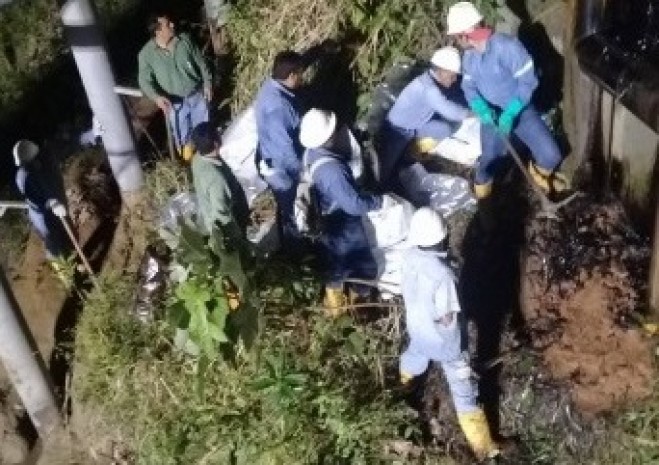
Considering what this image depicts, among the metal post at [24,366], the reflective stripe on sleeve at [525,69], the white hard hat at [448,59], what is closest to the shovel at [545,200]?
the reflective stripe on sleeve at [525,69]

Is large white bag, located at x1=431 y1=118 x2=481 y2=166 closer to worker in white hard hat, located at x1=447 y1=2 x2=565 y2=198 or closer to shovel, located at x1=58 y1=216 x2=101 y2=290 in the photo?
worker in white hard hat, located at x1=447 y1=2 x2=565 y2=198

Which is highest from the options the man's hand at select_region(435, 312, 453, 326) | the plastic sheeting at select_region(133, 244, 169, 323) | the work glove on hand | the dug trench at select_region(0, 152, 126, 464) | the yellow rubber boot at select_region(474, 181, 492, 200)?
the man's hand at select_region(435, 312, 453, 326)

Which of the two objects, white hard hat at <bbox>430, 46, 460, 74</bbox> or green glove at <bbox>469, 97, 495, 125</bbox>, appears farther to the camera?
green glove at <bbox>469, 97, 495, 125</bbox>

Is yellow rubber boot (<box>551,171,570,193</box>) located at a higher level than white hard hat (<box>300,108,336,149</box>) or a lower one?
lower

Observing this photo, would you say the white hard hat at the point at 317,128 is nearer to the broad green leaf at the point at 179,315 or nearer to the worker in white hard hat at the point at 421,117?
the worker in white hard hat at the point at 421,117

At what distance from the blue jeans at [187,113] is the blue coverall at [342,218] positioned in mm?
1976

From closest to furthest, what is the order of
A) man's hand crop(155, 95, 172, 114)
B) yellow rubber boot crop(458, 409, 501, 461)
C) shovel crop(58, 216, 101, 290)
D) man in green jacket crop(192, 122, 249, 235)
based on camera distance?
yellow rubber boot crop(458, 409, 501, 461) → man in green jacket crop(192, 122, 249, 235) → shovel crop(58, 216, 101, 290) → man's hand crop(155, 95, 172, 114)

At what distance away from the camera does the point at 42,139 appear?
10516 mm

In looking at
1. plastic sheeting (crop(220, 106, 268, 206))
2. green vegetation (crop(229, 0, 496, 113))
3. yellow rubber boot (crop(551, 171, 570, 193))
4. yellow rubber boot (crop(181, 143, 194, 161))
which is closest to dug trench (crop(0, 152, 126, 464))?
yellow rubber boot (crop(181, 143, 194, 161))

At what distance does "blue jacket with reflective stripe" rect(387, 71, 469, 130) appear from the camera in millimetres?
7594

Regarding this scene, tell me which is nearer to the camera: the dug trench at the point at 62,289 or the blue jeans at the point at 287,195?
the blue jeans at the point at 287,195

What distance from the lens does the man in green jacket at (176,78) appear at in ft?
27.1

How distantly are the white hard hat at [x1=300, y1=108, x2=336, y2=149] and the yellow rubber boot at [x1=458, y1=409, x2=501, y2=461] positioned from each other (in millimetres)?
1874

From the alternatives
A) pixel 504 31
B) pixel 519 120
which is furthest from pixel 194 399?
pixel 504 31
